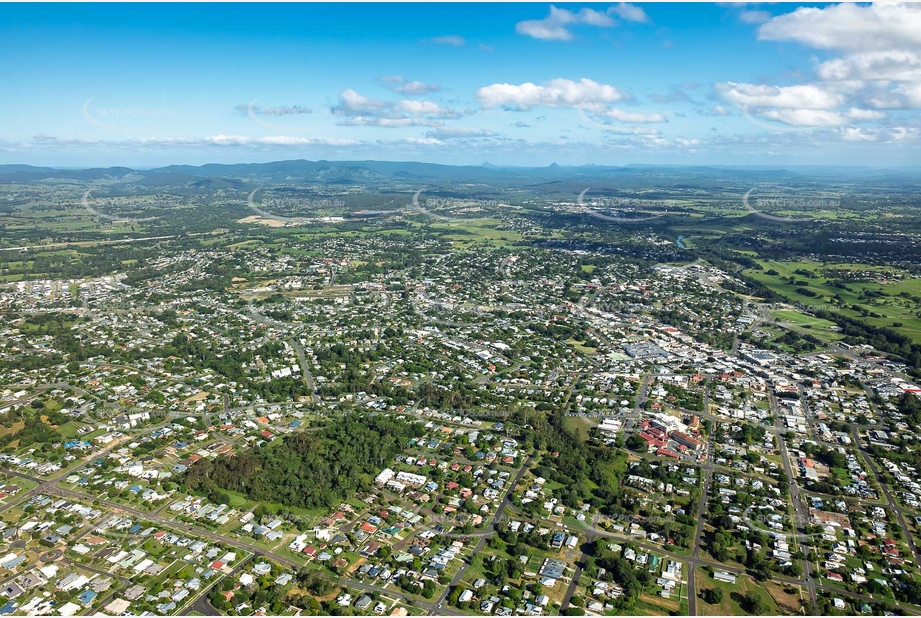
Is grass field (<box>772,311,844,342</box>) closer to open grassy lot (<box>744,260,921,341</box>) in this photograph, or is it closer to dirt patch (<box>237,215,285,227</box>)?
open grassy lot (<box>744,260,921,341</box>)

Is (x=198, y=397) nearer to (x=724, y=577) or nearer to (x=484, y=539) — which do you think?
(x=484, y=539)

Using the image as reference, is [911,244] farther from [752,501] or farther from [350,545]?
[350,545]

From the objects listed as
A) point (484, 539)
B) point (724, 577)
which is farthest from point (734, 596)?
point (484, 539)

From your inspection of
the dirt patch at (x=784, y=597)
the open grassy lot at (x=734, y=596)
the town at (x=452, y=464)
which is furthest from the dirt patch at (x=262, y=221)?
the dirt patch at (x=784, y=597)

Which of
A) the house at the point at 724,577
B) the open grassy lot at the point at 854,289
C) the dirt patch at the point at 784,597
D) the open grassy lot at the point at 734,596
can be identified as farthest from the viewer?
the open grassy lot at the point at 854,289

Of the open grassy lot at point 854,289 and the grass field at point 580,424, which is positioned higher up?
the open grassy lot at point 854,289

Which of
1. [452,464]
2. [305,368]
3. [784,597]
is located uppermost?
[305,368]

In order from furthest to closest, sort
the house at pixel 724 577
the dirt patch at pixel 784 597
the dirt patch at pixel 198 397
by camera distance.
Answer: the dirt patch at pixel 198 397, the house at pixel 724 577, the dirt patch at pixel 784 597

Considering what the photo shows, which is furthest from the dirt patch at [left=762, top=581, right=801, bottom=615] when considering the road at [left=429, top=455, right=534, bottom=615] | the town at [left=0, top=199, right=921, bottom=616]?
the road at [left=429, top=455, right=534, bottom=615]

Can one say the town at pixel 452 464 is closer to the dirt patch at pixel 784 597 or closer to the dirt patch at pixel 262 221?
the dirt patch at pixel 784 597

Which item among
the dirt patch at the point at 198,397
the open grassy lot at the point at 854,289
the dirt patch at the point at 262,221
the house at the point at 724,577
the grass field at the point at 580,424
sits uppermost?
Result: the dirt patch at the point at 262,221

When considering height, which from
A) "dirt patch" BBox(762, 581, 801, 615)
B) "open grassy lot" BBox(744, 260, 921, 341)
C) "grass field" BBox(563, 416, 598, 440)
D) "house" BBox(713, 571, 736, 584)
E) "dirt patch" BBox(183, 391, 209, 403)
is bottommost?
"dirt patch" BBox(762, 581, 801, 615)
